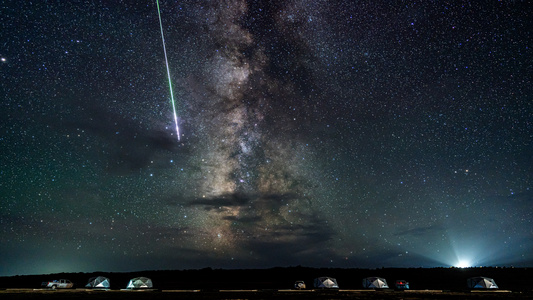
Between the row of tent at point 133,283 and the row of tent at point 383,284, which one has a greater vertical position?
the row of tent at point 383,284

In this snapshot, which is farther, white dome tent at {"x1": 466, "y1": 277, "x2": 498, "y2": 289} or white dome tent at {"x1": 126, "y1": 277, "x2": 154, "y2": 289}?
white dome tent at {"x1": 126, "y1": 277, "x2": 154, "y2": 289}

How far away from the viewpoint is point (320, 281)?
48.4 metres

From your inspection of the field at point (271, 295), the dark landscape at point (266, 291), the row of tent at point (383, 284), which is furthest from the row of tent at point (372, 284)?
the field at point (271, 295)

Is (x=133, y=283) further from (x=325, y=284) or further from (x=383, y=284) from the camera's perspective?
(x=383, y=284)

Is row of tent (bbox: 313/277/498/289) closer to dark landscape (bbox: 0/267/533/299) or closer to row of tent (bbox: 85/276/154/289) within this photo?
dark landscape (bbox: 0/267/533/299)

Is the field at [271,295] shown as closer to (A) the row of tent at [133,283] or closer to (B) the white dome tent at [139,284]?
(B) the white dome tent at [139,284]

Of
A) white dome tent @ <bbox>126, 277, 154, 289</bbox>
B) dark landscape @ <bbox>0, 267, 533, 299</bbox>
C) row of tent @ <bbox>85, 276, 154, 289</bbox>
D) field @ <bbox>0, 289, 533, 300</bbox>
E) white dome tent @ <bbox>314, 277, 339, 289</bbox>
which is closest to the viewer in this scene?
field @ <bbox>0, 289, 533, 300</bbox>

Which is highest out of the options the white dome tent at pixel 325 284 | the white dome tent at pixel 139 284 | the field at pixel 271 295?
the white dome tent at pixel 325 284

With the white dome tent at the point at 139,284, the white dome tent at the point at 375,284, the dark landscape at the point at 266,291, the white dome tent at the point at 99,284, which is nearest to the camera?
the dark landscape at the point at 266,291

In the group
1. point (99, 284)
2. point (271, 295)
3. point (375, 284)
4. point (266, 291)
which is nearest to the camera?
point (271, 295)

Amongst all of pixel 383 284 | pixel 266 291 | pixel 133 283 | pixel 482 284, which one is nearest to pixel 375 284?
pixel 383 284

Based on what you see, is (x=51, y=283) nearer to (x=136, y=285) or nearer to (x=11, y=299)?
(x=136, y=285)

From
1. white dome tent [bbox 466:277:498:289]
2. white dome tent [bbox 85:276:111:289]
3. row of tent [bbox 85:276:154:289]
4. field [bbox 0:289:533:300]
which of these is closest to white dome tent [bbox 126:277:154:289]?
row of tent [bbox 85:276:154:289]

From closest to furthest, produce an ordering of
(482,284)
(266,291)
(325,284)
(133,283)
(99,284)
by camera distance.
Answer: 1. (266,291)
2. (482,284)
3. (133,283)
4. (325,284)
5. (99,284)
